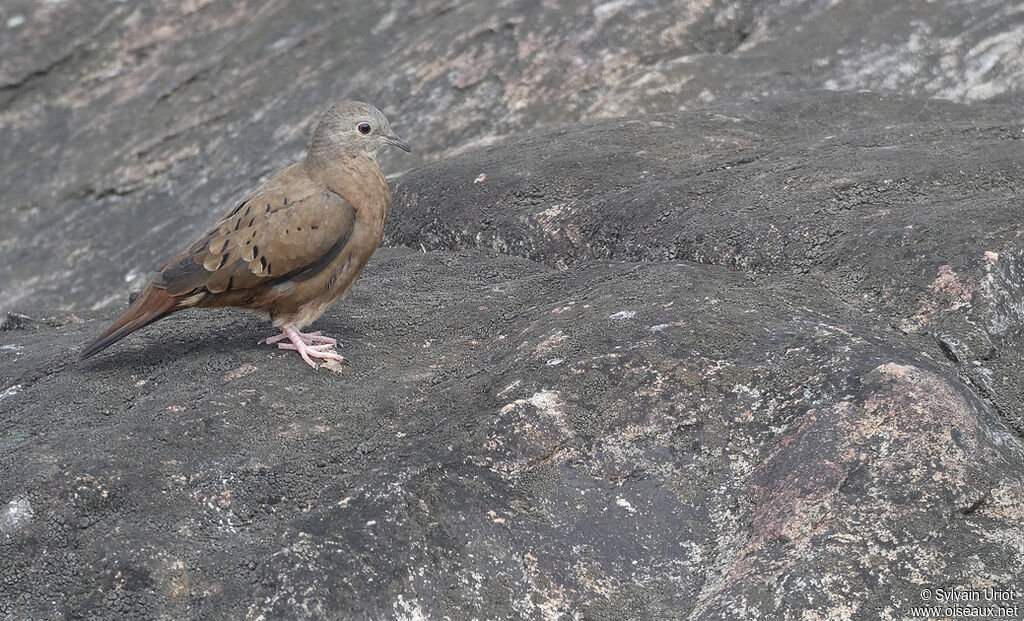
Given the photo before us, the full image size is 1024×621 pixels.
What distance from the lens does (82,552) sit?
330cm

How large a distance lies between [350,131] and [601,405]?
236cm

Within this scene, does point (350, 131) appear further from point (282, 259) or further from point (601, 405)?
point (601, 405)

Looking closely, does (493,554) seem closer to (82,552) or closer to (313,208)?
(82,552)

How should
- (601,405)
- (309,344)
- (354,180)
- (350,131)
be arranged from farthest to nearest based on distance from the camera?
(350,131)
(354,180)
(309,344)
(601,405)

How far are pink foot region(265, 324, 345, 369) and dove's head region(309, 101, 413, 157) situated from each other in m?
0.97

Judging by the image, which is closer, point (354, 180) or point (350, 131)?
point (354, 180)

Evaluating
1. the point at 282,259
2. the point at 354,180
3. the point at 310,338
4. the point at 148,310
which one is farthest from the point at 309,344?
the point at 354,180

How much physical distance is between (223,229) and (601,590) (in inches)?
107

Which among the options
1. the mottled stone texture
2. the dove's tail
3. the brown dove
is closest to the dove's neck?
the brown dove

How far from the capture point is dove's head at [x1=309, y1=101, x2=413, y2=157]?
5.32m

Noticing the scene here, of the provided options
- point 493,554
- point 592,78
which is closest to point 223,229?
point 493,554

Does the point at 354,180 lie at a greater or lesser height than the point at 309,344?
greater

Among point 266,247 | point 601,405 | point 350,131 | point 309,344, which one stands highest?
point 350,131

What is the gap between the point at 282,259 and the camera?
492 cm
